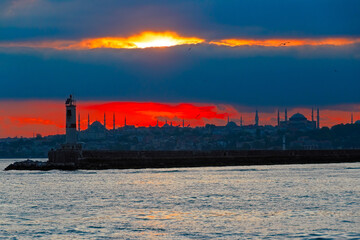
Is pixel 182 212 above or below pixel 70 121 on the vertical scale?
below

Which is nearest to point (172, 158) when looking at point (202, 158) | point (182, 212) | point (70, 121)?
point (202, 158)

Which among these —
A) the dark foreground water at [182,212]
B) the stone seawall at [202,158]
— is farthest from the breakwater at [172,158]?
the dark foreground water at [182,212]

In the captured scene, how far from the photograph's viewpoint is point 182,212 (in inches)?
1567

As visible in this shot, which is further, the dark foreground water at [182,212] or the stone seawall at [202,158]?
the stone seawall at [202,158]

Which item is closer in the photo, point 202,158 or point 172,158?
point 172,158

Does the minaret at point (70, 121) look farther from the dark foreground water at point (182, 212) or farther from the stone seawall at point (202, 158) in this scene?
the dark foreground water at point (182, 212)

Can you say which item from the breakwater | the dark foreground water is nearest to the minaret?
the breakwater

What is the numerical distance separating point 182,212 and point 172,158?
7321 cm

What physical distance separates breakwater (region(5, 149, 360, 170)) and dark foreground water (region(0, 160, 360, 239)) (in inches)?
1430

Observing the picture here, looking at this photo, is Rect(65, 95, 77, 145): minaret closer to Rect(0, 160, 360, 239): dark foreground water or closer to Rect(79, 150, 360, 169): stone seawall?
Rect(79, 150, 360, 169): stone seawall

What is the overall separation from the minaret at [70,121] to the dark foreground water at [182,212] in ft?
115

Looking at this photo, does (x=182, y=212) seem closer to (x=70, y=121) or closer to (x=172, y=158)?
(x=70, y=121)

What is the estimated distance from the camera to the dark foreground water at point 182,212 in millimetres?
32094

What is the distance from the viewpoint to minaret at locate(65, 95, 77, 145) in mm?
96438
